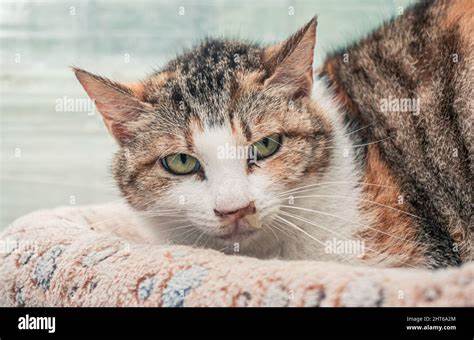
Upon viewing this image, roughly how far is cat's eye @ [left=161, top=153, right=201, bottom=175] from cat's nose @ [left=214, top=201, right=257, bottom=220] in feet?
0.41

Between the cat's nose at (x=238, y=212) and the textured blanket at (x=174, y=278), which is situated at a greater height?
the cat's nose at (x=238, y=212)

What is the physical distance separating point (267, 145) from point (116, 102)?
1.04ft

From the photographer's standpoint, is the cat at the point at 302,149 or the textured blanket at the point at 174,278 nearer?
the textured blanket at the point at 174,278

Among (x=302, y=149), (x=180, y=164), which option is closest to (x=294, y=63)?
(x=302, y=149)

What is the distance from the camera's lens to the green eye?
1.10 metres

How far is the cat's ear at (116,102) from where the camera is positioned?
113 centimetres

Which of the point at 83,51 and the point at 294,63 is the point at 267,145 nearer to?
the point at 294,63

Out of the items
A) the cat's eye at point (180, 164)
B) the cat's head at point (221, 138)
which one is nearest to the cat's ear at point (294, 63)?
the cat's head at point (221, 138)

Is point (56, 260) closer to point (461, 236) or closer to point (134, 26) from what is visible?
point (134, 26)

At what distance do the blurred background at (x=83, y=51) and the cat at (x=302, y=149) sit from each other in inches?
3.9

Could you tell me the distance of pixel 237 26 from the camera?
1.38 metres

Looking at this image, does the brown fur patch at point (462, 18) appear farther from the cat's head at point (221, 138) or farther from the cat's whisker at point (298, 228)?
the cat's whisker at point (298, 228)

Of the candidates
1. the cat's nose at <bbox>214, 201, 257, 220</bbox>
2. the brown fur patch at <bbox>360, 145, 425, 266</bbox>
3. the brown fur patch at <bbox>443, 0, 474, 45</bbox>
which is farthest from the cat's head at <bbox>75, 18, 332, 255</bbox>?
the brown fur patch at <bbox>443, 0, 474, 45</bbox>

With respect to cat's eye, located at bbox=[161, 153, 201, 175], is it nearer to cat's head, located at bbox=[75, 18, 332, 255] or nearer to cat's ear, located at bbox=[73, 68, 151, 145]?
cat's head, located at bbox=[75, 18, 332, 255]
